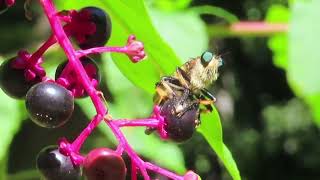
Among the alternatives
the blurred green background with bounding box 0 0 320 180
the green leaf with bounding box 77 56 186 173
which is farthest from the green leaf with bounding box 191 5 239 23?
the green leaf with bounding box 77 56 186 173

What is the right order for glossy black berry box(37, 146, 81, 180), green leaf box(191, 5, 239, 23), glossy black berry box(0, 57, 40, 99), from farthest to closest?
1. green leaf box(191, 5, 239, 23)
2. glossy black berry box(0, 57, 40, 99)
3. glossy black berry box(37, 146, 81, 180)

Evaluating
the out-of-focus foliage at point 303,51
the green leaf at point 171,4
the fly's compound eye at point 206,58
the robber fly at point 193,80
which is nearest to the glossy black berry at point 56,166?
the robber fly at point 193,80

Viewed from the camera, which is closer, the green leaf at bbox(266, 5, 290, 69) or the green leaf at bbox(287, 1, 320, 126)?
the green leaf at bbox(287, 1, 320, 126)

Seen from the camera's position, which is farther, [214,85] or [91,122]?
[214,85]

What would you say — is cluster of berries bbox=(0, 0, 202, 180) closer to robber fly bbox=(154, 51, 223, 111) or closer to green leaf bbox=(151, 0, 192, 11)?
robber fly bbox=(154, 51, 223, 111)

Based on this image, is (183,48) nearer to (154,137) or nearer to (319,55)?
(154,137)

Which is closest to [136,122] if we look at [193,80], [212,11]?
[193,80]

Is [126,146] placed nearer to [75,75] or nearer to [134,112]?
[75,75]
